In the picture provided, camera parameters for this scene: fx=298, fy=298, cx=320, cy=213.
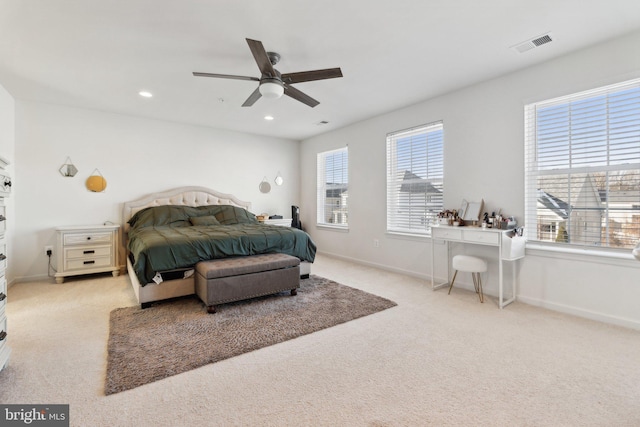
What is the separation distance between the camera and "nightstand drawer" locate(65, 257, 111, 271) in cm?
408

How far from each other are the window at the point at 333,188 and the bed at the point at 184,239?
160 centimetres

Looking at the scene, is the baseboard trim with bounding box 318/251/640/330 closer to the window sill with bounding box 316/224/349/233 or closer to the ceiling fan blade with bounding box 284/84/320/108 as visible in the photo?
the window sill with bounding box 316/224/349/233

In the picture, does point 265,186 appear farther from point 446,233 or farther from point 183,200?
point 446,233

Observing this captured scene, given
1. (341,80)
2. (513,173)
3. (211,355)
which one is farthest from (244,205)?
(513,173)

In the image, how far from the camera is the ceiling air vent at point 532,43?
2.61m

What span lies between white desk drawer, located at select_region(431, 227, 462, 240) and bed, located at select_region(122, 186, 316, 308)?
5.25 ft

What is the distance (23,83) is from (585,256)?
642 centimetres

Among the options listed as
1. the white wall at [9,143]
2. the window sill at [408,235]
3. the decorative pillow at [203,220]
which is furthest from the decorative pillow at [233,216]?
the white wall at [9,143]

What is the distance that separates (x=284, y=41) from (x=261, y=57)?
39cm

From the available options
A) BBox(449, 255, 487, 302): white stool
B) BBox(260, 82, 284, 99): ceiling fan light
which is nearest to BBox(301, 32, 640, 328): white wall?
BBox(449, 255, 487, 302): white stool

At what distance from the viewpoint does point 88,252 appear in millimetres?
4207

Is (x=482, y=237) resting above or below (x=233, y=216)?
below

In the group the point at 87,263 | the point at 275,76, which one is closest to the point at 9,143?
the point at 87,263

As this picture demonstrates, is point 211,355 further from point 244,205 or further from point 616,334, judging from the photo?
point 244,205
